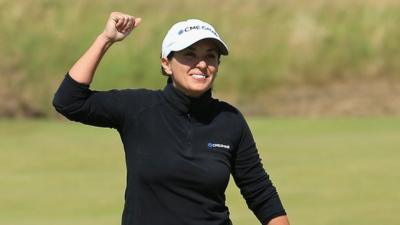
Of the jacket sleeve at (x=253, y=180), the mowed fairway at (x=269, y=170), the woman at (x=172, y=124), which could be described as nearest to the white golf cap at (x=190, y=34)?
the woman at (x=172, y=124)

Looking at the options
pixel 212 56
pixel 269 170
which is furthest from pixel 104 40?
pixel 269 170

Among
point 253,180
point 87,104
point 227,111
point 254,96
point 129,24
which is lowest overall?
point 253,180

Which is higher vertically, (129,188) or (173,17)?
(173,17)

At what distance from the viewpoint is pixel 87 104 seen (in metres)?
4.49

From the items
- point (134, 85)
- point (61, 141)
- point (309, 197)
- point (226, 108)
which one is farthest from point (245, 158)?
point (134, 85)

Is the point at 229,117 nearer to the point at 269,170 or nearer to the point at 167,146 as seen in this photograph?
the point at 167,146

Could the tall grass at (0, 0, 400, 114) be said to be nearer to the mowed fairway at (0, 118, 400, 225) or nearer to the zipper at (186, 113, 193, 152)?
the mowed fairway at (0, 118, 400, 225)

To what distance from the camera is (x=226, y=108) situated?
4676mm

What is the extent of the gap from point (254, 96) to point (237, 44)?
5.37 ft

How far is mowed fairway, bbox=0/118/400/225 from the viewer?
10.2 m

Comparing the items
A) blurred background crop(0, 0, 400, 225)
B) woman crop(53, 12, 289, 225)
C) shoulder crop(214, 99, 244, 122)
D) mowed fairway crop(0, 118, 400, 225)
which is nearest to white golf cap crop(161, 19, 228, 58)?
woman crop(53, 12, 289, 225)

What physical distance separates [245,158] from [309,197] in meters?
6.46

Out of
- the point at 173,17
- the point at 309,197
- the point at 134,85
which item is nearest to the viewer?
the point at 309,197

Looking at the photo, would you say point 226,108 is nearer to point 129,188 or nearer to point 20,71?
point 129,188
